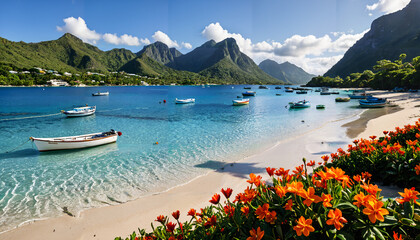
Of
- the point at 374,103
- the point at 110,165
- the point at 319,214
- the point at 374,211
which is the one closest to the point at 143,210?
the point at 110,165

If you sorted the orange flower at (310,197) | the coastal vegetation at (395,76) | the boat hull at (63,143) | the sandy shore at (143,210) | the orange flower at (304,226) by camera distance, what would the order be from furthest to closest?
the coastal vegetation at (395,76), the boat hull at (63,143), the sandy shore at (143,210), the orange flower at (310,197), the orange flower at (304,226)

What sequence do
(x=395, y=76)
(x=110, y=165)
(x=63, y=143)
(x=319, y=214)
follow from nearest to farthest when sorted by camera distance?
(x=319, y=214) → (x=110, y=165) → (x=63, y=143) → (x=395, y=76)

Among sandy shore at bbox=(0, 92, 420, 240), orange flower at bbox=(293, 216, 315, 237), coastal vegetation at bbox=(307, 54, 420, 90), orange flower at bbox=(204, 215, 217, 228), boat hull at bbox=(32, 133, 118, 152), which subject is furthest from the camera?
coastal vegetation at bbox=(307, 54, 420, 90)

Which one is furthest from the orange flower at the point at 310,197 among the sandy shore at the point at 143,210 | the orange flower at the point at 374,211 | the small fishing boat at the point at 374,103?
the small fishing boat at the point at 374,103

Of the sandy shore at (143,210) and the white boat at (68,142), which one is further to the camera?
the white boat at (68,142)

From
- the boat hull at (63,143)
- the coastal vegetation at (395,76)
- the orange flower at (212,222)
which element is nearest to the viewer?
the orange flower at (212,222)

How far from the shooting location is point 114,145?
21.5 meters

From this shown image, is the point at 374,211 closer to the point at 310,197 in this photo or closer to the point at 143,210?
the point at 310,197

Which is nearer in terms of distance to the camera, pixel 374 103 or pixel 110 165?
pixel 110 165

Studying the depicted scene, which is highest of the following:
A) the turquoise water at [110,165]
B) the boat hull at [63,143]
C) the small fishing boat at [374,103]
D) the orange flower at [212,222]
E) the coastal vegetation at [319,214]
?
the coastal vegetation at [319,214]

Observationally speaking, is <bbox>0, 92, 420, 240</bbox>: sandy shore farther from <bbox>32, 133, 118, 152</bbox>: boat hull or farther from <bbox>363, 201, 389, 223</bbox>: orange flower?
<bbox>32, 133, 118, 152</bbox>: boat hull

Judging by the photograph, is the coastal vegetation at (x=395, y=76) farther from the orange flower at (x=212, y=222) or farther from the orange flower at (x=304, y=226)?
the orange flower at (x=212, y=222)

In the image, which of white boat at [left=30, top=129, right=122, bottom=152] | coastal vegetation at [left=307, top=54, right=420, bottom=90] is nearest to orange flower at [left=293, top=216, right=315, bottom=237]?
white boat at [left=30, top=129, right=122, bottom=152]

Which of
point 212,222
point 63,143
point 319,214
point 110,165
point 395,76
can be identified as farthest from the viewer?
point 395,76
